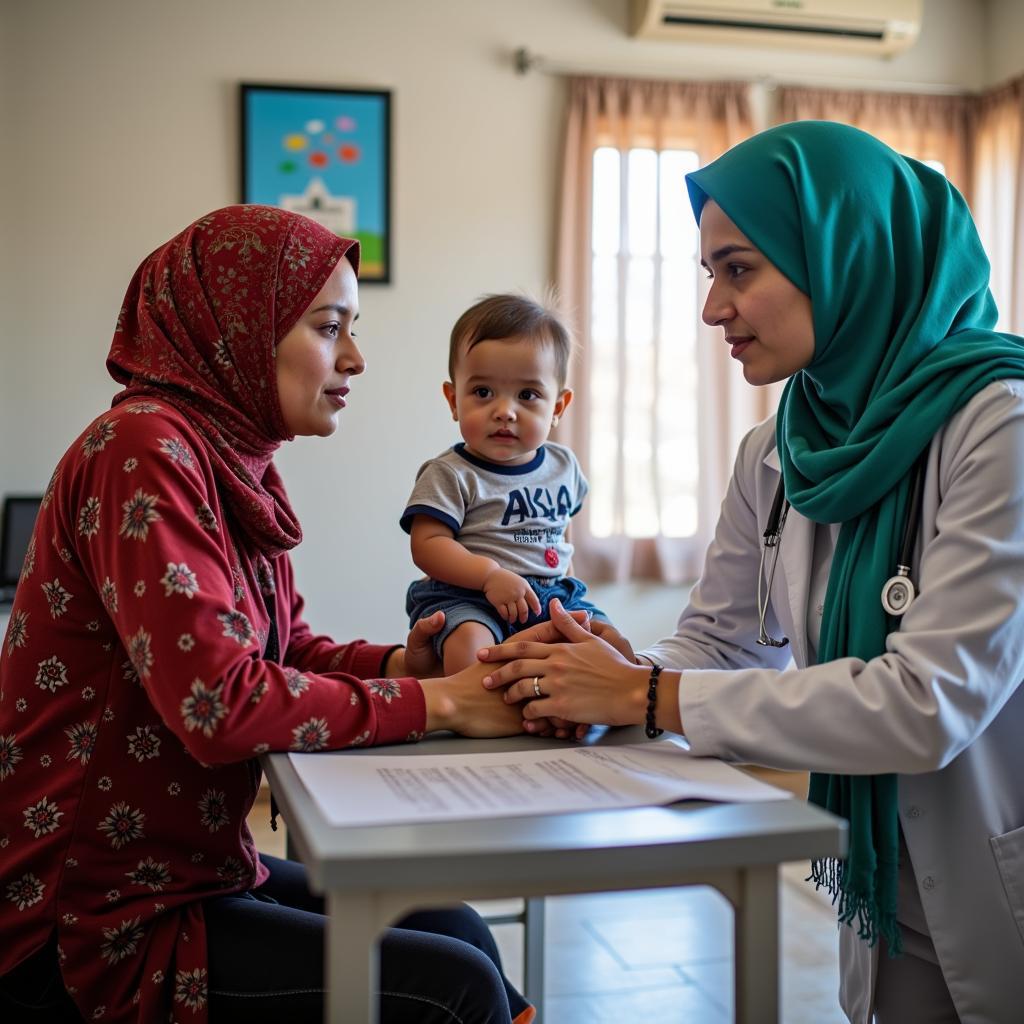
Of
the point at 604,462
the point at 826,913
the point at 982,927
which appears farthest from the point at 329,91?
the point at 982,927

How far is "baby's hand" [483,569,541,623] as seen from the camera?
1.74 meters

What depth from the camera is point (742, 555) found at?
1.81 metres

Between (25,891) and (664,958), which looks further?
(664,958)

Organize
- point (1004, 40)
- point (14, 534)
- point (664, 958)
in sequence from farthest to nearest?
point (1004, 40), point (14, 534), point (664, 958)

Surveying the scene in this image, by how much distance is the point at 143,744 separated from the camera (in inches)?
50.8

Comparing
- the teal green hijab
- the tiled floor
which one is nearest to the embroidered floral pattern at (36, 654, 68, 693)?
the teal green hijab

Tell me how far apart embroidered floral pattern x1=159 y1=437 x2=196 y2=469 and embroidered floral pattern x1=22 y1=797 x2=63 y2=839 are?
1.37 feet

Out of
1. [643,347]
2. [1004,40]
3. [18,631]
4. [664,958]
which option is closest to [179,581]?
[18,631]

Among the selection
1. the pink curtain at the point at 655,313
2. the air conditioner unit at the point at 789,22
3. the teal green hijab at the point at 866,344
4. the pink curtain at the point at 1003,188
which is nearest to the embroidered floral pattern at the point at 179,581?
the teal green hijab at the point at 866,344

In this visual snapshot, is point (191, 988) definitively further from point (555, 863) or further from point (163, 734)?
point (555, 863)

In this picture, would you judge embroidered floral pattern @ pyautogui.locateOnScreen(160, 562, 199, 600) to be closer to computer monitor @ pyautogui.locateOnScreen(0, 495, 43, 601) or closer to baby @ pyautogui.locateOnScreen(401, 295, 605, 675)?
baby @ pyautogui.locateOnScreen(401, 295, 605, 675)

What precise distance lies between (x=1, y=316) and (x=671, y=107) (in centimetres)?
272

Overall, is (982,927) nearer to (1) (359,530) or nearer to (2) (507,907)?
(2) (507,907)

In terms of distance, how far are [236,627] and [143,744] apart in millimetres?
235
